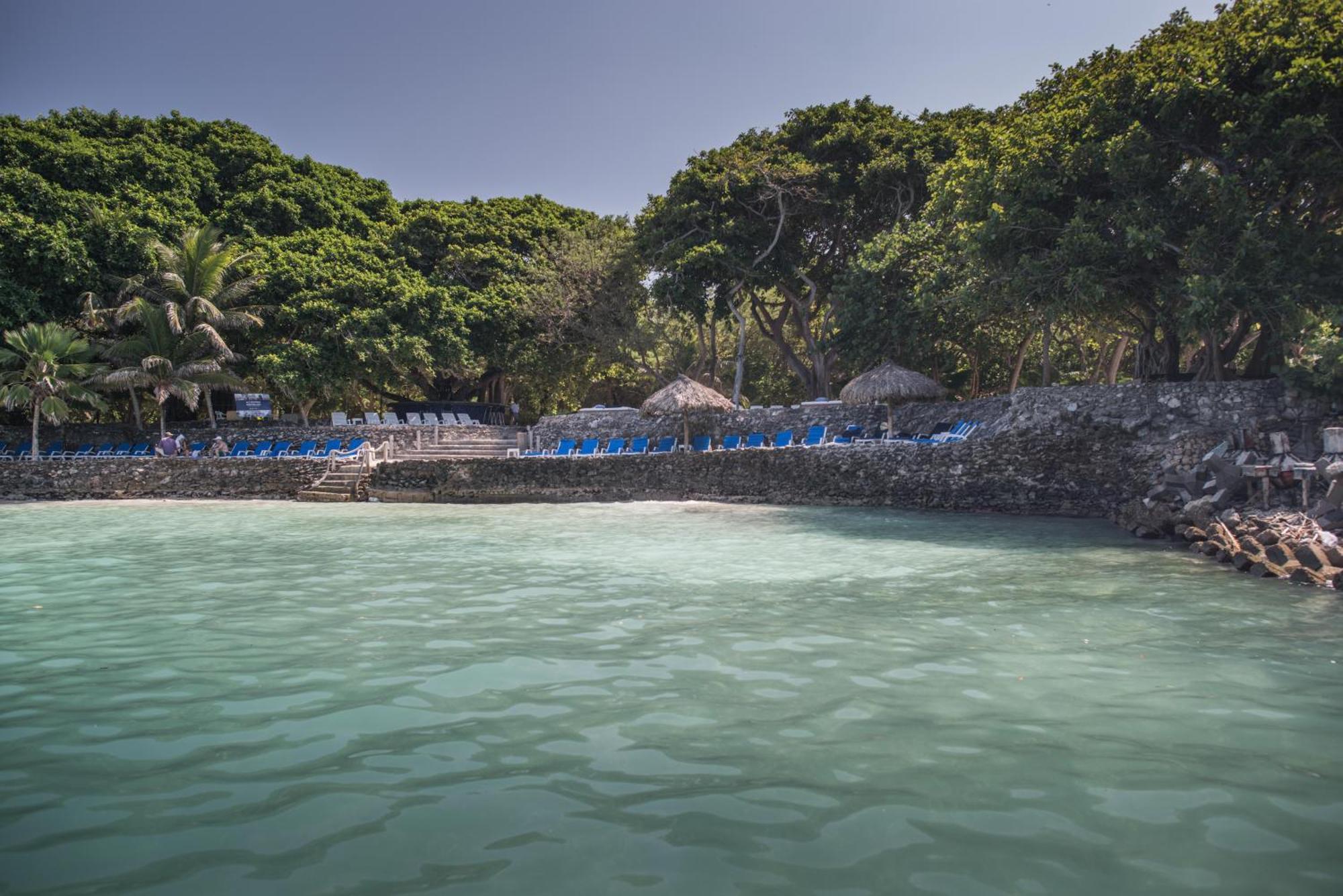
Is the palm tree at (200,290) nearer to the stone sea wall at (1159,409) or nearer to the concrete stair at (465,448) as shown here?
the concrete stair at (465,448)

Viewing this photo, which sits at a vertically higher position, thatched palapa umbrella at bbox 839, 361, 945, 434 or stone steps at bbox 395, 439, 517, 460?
thatched palapa umbrella at bbox 839, 361, 945, 434

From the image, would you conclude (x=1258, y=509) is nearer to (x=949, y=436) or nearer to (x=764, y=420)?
(x=949, y=436)

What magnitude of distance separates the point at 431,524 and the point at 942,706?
42.7 ft

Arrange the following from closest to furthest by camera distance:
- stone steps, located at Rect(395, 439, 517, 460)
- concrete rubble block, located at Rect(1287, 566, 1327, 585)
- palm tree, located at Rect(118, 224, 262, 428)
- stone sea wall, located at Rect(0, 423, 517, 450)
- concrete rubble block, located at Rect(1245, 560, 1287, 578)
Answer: concrete rubble block, located at Rect(1287, 566, 1327, 585) < concrete rubble block, located at Rect(1245, 560, 1287, 578) < stone steps, located at Rect(395, 439, 517, 460) < stone sea wall, located at Rect(0, 423, 517, 450) < palm tree, located at Rect(118, 224, 262, 428)

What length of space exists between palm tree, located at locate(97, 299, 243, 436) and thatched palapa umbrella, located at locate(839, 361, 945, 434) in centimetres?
2126

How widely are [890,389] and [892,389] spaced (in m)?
0.04

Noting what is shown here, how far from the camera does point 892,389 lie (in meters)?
21.2

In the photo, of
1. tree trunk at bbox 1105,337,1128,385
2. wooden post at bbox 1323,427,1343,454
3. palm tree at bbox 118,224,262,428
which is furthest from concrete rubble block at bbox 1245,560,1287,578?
palm tree at bbox 118,224,262,428

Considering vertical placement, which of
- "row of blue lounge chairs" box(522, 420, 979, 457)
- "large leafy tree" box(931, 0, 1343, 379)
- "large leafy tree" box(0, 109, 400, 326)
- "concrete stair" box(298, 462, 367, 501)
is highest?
"large leafy tree" box(0, 109, 400, 326)

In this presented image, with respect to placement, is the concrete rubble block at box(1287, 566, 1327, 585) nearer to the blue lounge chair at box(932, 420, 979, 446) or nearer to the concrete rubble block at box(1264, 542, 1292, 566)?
the concrete rubble block at box(1264, 542, 1292, 566)

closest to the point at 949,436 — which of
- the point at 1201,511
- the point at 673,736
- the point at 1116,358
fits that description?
the point at 1201,511

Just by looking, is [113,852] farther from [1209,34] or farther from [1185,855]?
[1209,34]

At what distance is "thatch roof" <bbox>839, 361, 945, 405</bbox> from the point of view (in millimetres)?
21250

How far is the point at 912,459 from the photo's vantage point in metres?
18.1
